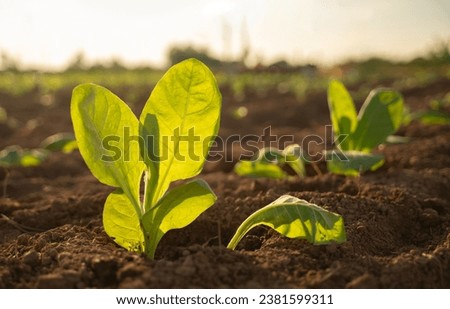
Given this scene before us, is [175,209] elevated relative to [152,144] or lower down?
lower down

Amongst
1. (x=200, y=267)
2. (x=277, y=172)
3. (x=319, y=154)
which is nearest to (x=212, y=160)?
(x=319, y=154)

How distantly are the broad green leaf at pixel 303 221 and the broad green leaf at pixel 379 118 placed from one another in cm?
113

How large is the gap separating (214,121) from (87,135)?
34cm

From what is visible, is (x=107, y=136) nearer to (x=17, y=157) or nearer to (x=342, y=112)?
(x=17, y=157)

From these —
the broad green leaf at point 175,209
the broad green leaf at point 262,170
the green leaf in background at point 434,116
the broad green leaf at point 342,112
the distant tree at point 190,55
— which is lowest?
the broad green leaf at point 262,170

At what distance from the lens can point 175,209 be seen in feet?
4.86

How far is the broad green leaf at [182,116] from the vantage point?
1425 mm

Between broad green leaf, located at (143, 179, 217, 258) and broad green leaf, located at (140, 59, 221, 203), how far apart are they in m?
0.10

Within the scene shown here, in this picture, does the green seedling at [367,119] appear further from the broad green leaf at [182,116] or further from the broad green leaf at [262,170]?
the broad green leaf at [182,116]

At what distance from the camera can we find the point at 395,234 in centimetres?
171

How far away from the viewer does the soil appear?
131 cm

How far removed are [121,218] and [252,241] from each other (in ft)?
1.33

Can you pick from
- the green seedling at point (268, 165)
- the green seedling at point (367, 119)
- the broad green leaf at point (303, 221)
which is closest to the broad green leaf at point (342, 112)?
the green seedling at point (367, 119)

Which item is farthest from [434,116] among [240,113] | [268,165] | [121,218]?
[121,218]
